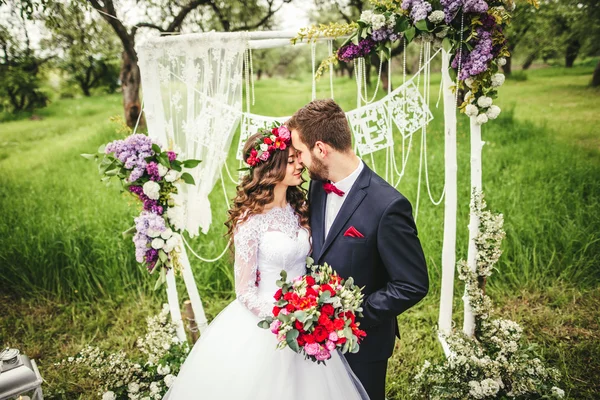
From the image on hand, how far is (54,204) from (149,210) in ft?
13.3

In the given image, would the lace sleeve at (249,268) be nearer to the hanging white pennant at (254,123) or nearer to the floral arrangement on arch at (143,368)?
the hanging white pennant at (254,123)

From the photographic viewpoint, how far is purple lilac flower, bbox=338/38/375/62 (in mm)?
2727

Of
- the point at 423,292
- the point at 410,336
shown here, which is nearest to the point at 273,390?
the point at 423,292

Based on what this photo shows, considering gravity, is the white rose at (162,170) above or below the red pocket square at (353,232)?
above

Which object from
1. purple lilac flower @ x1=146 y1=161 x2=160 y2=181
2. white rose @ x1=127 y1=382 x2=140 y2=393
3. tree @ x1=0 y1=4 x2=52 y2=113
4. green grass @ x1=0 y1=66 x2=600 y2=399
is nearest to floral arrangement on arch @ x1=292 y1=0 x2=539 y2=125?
purple lilac flower @ x1=146 y1=161 x2=160 y2=181

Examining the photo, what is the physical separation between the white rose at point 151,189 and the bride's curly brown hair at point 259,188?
0.60m

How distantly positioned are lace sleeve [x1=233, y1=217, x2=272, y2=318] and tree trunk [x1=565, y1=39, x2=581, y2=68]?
9270mm

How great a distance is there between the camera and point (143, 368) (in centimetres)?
326

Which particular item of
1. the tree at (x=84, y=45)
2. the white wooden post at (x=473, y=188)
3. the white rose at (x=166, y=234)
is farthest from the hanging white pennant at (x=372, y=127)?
the tree at (x=84, y=45)

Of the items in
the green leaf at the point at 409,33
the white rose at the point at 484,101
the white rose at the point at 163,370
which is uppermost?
the green leaf at the point at 409,33

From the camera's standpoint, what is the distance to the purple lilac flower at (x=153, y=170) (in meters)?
2.73

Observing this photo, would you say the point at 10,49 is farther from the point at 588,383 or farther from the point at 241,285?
the point at 588,383

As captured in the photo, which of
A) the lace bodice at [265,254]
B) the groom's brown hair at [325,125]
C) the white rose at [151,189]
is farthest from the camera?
the white rose at [151,189]

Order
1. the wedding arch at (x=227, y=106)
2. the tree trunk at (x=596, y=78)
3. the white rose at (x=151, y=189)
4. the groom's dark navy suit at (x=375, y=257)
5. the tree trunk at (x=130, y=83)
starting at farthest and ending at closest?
1. the tree trunk at (x=130, y=83)
2. the tree trunk at (x=596, y=78)
3. the wedding arch at (x=227, y=106)
4. the white rose at (x=151, y=189)
5. the groom's dark navy suit at (x=375, y=257)
